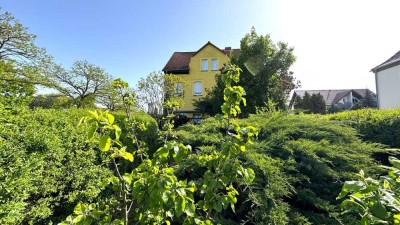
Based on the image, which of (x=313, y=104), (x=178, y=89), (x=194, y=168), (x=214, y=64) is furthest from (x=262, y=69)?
(x=313, y=104)

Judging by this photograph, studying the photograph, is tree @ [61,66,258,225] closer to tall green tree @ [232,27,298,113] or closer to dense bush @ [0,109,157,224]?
dense bush @ [0,109,157,224]

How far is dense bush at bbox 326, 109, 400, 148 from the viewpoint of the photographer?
482cm

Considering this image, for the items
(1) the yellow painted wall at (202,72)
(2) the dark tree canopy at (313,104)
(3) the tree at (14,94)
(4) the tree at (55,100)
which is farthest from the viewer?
(2) the dark tree canopy at (313,104)

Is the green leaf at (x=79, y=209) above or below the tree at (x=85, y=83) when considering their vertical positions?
below

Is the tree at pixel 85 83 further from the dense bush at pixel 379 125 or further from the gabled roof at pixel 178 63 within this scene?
the dense bush at pixel 379 125

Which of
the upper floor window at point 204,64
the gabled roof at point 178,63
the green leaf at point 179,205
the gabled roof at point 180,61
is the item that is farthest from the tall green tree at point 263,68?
the green leaf at point 179,205

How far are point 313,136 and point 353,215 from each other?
168 centimetres

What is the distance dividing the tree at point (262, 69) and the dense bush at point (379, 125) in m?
7.23

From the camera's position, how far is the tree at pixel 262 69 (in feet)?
41.6

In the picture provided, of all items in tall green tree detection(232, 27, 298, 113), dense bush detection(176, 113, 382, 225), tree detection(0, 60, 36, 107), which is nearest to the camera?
tree detection(0, 60, 36, 107)

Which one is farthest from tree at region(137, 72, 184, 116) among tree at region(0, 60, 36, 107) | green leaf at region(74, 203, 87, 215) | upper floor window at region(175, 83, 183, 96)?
green leaf at region(74, 203, 87, 215)

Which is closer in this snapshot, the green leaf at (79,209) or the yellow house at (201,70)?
the green leaf at (79,209)

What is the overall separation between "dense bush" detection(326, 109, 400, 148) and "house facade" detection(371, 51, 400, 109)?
9.81 meters

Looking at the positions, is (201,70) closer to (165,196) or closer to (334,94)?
(165,196)
